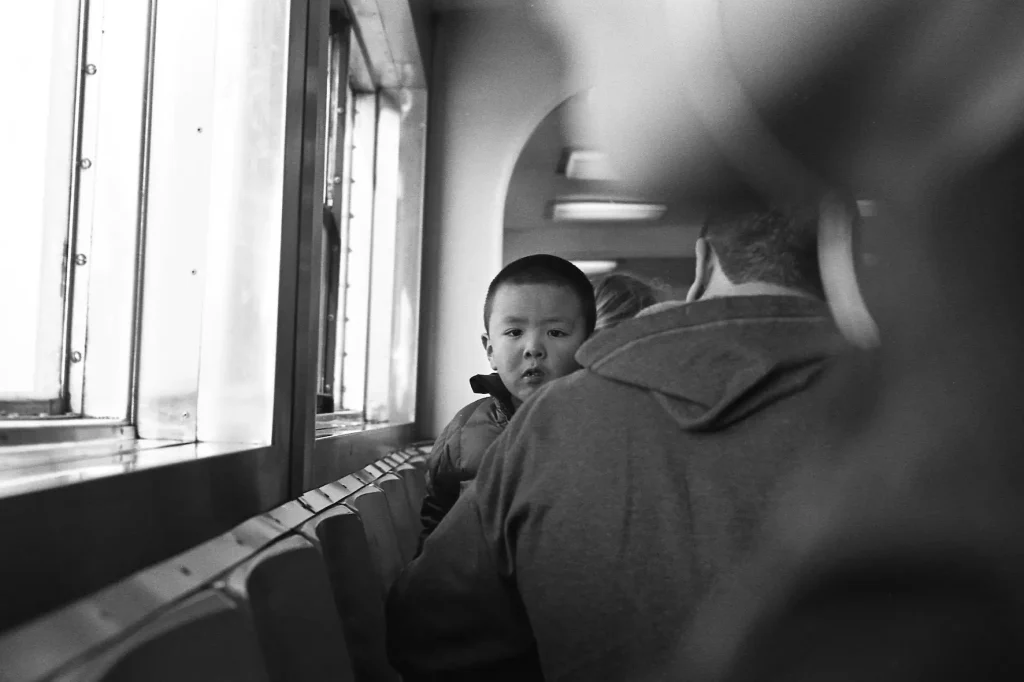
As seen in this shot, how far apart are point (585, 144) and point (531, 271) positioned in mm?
929

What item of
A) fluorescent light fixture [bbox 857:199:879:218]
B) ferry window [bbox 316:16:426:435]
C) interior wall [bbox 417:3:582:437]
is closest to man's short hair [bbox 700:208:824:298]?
fluorescent light fixture [bbox 857:199:879:218]

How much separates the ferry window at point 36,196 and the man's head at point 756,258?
1.96 feet

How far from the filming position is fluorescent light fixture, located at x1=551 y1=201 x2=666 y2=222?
6.74 ft

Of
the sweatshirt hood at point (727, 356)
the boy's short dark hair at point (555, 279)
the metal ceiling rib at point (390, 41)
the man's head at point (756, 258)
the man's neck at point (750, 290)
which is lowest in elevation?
the sweatshirt hood at point (727, 356)

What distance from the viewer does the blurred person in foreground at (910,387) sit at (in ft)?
1.94

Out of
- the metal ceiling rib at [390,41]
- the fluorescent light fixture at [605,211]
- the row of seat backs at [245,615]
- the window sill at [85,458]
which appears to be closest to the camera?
the row of seat backs at [245,615]

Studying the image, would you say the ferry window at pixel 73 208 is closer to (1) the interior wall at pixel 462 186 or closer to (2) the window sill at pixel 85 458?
(2) the window sill at pixel 85 458

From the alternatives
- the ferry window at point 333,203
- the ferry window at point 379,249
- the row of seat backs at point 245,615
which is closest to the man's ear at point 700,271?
the row of seat backs at point 245,615

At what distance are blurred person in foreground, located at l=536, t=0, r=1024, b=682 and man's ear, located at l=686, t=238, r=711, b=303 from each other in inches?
4.4

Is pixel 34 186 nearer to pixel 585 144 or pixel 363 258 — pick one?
pixel 363 258

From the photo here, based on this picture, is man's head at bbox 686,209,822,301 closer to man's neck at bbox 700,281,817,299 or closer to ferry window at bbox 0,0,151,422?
man's neck at bbox 700,281,817,299

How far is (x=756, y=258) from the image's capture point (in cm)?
63

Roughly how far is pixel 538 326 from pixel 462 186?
1187 mm

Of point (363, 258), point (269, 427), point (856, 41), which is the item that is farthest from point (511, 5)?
point (269, 427)
